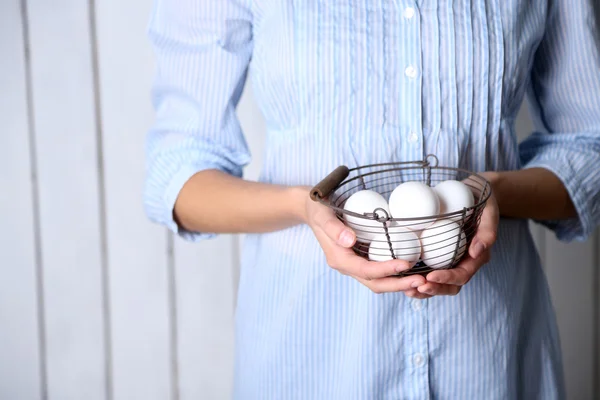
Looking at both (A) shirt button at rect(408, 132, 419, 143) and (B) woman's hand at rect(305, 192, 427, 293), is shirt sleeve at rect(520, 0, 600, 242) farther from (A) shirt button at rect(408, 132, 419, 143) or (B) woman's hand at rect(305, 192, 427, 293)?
(B) woman's hand at rect(305, 192, 427, 293)

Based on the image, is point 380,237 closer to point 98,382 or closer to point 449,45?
point 449,45

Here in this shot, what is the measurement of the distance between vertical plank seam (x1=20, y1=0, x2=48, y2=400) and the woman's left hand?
0.85 metres

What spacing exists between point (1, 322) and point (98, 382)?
8.2 inches

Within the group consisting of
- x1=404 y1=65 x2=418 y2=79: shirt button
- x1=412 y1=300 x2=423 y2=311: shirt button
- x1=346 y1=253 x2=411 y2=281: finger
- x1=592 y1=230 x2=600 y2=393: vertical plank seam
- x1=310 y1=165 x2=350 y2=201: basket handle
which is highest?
x1=404 y1=65 x2=418 y2=79: shirt button

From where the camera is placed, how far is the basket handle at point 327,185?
59 cm

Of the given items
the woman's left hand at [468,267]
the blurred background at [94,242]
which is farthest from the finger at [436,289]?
the blurred background at [94,242]

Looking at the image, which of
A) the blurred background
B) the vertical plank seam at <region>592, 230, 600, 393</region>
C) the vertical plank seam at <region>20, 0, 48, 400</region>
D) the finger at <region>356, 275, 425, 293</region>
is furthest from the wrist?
the vertical plank seam at <region>592, 230, 600, 393</region>

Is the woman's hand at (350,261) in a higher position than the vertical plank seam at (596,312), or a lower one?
higher

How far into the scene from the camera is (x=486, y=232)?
62cm

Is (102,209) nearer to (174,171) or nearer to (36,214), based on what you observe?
(36,214)

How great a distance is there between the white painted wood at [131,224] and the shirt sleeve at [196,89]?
408mm

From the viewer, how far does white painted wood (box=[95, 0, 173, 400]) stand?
1.20 metres

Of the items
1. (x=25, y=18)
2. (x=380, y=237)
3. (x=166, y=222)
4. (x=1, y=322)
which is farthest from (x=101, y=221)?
(x=380, y=237)

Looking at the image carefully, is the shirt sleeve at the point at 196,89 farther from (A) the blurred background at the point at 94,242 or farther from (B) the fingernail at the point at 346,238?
(A) the blurred background at the point at 94,242
